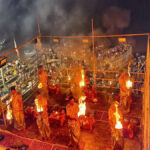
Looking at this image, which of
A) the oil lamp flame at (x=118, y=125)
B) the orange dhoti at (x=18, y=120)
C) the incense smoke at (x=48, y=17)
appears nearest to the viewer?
the oil lamp flame at (x=118, y=125)

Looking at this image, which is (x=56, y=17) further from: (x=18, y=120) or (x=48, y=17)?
(x=18, y=120)

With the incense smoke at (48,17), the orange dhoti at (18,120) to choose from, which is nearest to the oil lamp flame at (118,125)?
the orange dhoti at (18,120)

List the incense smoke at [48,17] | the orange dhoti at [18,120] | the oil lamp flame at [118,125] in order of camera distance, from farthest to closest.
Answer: the incense smoke at [48,17]
the orange dhoti at [18,120]
the oil lamp flame at [118,125]

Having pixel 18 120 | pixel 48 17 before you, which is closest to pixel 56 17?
pixel 48 17

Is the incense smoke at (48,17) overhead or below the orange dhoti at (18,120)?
overhead

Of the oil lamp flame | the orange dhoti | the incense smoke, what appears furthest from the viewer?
the incense smoke

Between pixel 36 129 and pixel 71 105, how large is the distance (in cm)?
230

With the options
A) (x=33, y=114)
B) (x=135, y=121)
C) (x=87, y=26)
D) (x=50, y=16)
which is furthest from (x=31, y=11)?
(x=135, y=121)

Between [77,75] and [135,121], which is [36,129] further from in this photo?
[135,121]

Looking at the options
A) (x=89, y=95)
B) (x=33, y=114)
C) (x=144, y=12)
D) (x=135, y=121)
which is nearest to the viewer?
(x=135, y=121)

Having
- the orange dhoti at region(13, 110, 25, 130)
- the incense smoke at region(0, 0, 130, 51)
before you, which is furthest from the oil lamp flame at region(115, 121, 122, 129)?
the incense smoke at region(0, 0, 130, 51)

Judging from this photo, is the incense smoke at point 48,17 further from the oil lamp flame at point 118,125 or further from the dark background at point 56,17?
the oil lamp flame at point 118,125

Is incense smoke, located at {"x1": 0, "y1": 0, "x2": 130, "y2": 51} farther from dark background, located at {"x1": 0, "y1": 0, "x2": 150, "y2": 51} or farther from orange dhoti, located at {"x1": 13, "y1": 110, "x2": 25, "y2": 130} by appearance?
orange dhoti, located at {"x1": 13, "y1": 110, "x2": 25, "y2": 130}

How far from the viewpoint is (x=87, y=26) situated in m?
17.4
